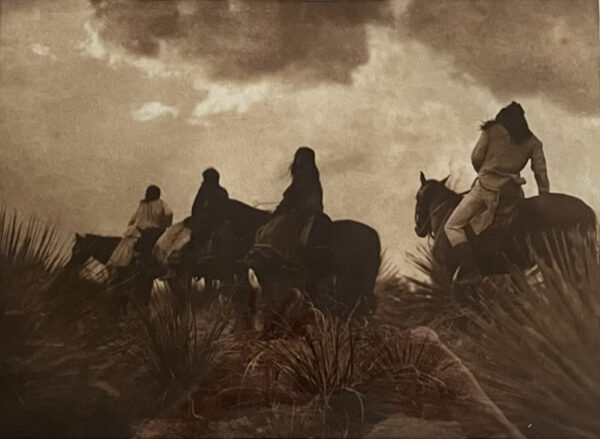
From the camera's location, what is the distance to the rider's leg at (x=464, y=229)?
542 centimetres

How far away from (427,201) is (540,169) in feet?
2.38

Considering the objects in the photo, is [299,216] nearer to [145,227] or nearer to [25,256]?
[145,227]

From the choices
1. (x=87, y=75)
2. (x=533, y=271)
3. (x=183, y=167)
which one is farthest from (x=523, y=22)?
(x=87, y=75)

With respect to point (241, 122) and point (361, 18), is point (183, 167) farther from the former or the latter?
point (361, 18)

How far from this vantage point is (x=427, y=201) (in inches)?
218

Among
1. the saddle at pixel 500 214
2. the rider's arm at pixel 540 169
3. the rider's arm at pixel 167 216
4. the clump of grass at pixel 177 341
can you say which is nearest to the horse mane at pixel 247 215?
the rider's arm at pixel 167 216

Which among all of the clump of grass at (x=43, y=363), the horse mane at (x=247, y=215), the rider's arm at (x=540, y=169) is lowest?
the clump of grass at (x=43, y=363)

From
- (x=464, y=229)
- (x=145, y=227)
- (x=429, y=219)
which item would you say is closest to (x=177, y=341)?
(x=145, y=227)

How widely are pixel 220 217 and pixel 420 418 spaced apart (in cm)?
165

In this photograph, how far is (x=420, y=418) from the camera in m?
5.11

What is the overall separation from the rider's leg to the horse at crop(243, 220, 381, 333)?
457mm

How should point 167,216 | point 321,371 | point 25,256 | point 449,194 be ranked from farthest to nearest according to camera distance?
point 449,194, point 167,216, point 25,256, point 321,371

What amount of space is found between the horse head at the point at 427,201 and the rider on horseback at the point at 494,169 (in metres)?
0.11

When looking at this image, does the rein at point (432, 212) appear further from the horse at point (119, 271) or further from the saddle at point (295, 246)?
the horse at point (119, 271)
